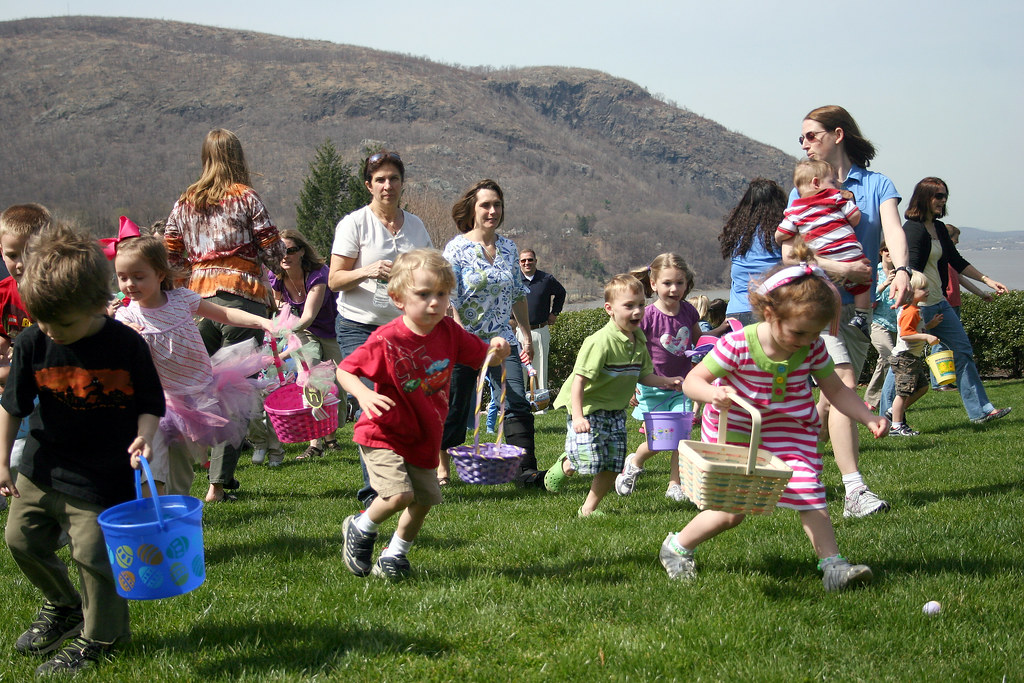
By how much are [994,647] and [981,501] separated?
8.01 ft

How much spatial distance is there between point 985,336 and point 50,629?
646 inches

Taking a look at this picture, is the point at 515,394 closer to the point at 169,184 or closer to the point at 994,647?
the point at 994,647

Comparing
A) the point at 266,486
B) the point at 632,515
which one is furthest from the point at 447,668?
the point at 266,486

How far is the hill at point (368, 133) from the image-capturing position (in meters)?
99.9

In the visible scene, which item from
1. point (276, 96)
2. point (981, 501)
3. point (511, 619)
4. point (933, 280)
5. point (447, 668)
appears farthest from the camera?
point (276, 96)

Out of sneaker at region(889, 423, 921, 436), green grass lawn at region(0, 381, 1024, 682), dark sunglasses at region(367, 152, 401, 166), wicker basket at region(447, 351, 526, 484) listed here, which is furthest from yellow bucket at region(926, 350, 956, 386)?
dark sunglasses at region(367, 152, 401, 166)

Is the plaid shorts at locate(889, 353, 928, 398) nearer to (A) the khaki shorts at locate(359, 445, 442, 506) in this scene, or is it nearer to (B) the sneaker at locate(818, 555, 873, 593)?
(B) the sneaker at locate(818, 555, 873, 593)

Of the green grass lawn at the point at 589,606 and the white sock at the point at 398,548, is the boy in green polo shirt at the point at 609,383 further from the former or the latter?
the white sock at the point at 398,548

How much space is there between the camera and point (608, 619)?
3609 mm

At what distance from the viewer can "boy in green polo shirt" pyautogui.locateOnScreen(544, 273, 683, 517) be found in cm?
535

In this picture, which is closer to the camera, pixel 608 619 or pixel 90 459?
pixel 90 459

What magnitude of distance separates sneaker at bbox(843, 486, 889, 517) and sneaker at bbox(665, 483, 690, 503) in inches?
46.7

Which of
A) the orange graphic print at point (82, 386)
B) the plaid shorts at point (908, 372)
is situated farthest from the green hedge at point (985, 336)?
the orange graphic print at point (82, 386)

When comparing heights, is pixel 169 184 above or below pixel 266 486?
above
